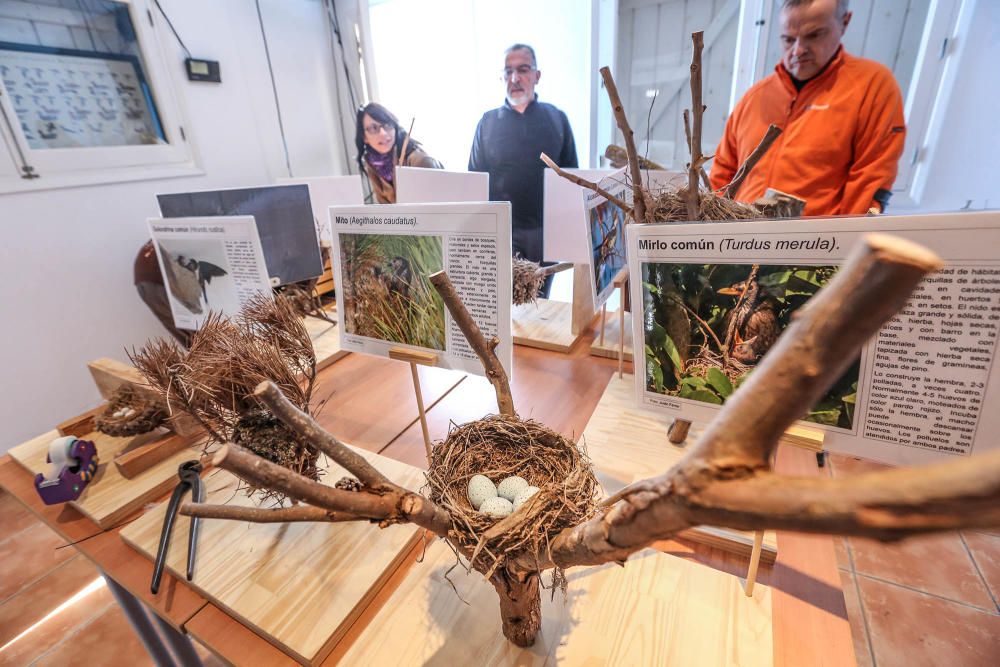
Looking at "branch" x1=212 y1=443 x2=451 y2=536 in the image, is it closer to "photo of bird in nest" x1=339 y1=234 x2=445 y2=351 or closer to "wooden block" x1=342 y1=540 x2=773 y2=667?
"wooden block" x1=342 y1=540 x2=773 y2=667

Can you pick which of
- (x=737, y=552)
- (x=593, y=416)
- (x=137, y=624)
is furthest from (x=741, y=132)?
(x=137, y=624)

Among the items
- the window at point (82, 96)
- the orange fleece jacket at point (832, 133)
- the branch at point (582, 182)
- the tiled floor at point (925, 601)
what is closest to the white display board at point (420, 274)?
the branch at point (582, 182)

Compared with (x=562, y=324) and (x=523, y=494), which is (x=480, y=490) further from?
(x=562, y=324)

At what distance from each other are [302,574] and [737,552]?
0.74 m

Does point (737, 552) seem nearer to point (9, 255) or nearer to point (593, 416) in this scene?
point (593, 416)

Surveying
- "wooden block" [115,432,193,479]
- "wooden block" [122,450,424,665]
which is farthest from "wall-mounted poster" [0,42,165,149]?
"wooden block" [122,450,424,665]

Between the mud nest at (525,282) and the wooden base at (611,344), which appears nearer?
the wooden base at (611,344)

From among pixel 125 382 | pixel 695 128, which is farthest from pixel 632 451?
pixel 125 382

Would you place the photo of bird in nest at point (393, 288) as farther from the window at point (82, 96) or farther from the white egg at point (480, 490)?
the window at point (82, 96)

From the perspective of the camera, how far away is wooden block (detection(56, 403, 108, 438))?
1090 mm

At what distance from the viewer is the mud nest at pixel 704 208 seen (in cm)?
95

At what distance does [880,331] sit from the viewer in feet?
1.78

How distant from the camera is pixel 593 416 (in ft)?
3.57

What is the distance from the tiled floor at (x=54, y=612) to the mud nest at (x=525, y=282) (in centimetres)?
149
